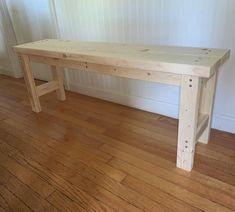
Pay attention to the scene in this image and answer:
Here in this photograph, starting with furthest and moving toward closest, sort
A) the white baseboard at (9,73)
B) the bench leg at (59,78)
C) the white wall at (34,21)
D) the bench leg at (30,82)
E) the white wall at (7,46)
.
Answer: the white baseboard at (9,73) → the white wall at (7,46) → the white wall at (34,21) → the bench leg at (59,78) → the bench leg at (30,82)

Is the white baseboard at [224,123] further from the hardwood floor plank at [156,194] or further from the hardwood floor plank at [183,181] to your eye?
the hardwood floor plank at [156,194]

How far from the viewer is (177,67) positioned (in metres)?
1.09

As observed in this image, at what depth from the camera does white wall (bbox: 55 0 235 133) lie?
57.6 inches

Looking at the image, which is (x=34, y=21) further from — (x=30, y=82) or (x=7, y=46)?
(x=30, y=82)

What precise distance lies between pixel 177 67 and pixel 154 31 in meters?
0.74

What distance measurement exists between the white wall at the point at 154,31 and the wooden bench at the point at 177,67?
0.24 m

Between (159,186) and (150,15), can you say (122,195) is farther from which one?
(150,15)

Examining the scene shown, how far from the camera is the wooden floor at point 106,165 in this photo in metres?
1.17

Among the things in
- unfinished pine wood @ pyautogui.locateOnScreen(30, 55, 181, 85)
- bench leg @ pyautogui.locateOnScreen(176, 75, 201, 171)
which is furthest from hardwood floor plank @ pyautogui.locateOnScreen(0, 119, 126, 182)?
unfinished pine wood @ pyautogui.locateOnScreen(30, 55, 181, 85)

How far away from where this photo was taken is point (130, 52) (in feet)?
4.50

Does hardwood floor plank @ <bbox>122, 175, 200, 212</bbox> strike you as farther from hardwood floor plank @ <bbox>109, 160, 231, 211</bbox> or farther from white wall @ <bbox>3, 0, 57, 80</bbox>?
white wall @ <bbox>3, 0, 57, 80</bbox>

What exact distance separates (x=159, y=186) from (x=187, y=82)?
1.97ft

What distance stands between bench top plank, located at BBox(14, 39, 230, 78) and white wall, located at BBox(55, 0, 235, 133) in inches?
10.2

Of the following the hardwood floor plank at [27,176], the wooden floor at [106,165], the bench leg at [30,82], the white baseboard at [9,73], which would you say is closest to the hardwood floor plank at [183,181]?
the wooden floor at [106,165]
